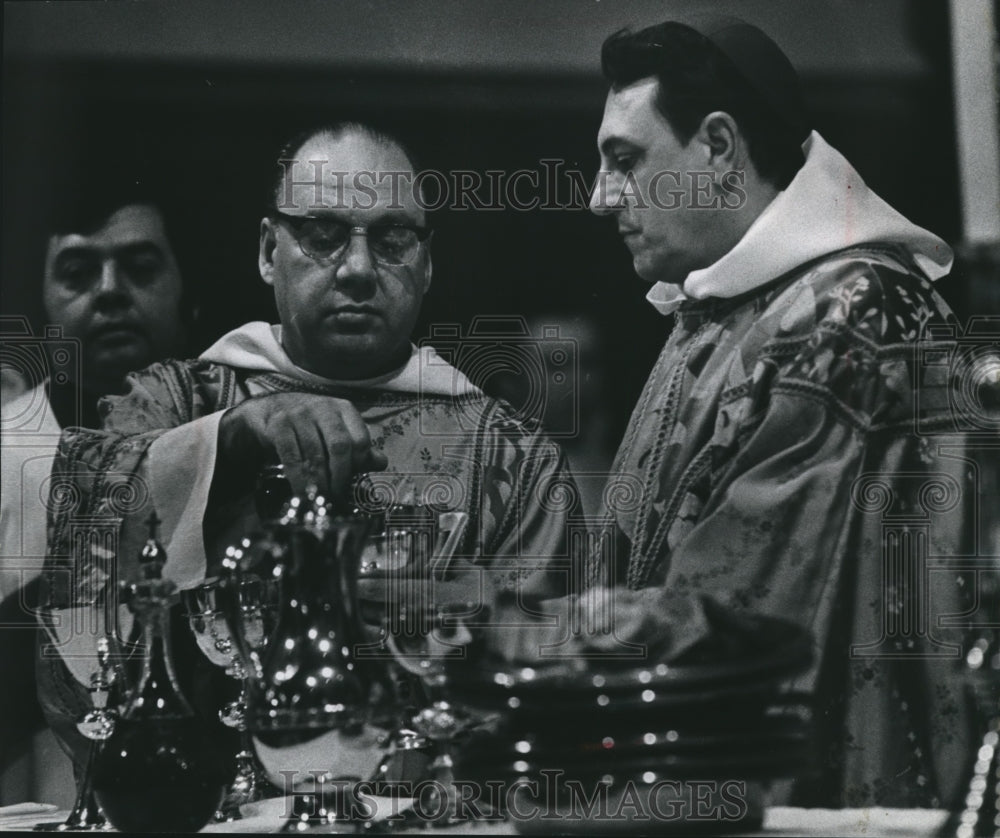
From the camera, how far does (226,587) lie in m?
1.55

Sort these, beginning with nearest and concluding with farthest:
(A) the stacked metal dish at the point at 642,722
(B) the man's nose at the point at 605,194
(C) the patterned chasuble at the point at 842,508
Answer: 1. (A) the stacked metal dish at the point at 642,722
2. (C) the patterned chasuble at the point at 842,508
3. (B) the man's nose at the point at 605,194

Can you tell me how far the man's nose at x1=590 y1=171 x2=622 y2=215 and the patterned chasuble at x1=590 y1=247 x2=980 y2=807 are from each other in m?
0.20

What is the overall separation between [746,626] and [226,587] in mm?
560

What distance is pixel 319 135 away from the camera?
68.4 inches

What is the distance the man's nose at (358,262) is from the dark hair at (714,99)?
382 mm

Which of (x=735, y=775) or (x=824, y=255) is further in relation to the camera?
(x=824, y=255)

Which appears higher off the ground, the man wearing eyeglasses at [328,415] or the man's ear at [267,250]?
the man's ear at [267,250]

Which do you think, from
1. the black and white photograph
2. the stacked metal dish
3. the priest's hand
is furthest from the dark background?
the stacked metal dish

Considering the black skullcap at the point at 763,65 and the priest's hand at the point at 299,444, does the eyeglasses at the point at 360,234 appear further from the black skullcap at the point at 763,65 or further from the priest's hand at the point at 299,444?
the black skullcap at the point at 763,65

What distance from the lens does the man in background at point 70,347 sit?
1.74 metres

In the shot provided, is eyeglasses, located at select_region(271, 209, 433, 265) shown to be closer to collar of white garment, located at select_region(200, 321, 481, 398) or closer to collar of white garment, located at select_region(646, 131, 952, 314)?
collar of white garment, located at select_region(200, 321, 481, 398)

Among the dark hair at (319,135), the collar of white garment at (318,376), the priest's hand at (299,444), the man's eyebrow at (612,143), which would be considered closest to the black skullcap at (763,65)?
the man's eyebrow at (612,143)

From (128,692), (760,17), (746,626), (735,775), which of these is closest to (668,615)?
(746,626)

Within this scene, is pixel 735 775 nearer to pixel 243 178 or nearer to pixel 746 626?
pixel 746 626
